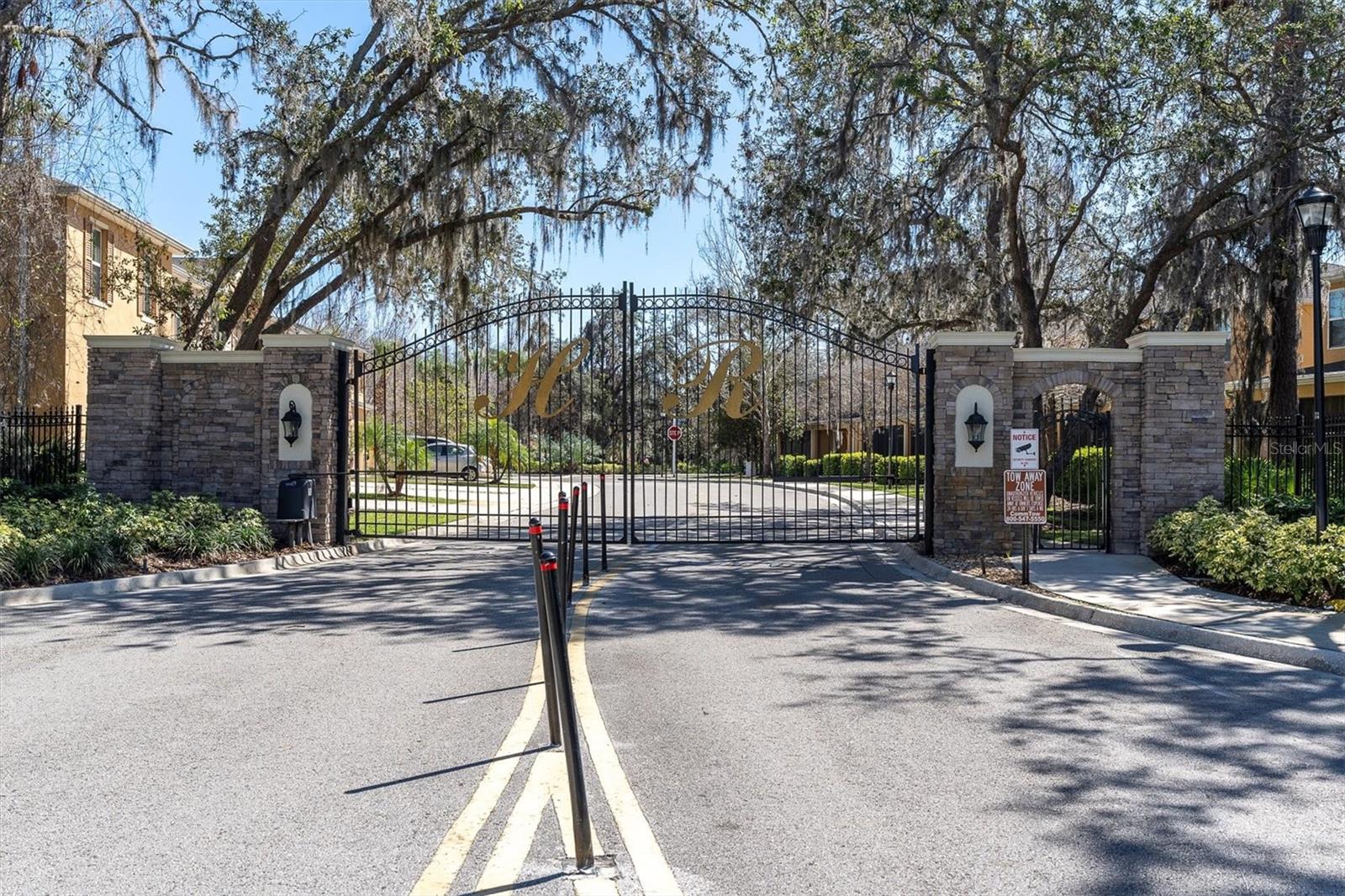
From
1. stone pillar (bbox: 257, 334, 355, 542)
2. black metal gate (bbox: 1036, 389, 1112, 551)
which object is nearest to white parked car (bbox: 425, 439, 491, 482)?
stone pillar (bbox: 257, 334, 355, 542)

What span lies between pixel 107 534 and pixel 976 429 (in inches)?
449

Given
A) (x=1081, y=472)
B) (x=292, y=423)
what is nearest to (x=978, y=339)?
(x=1081, y=472)

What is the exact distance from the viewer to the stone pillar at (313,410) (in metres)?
17.0

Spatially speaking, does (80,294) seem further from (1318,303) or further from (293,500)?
(1318,303)

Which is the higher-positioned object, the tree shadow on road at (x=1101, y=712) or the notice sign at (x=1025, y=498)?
A: the notice sign at (x=1025, y=498)

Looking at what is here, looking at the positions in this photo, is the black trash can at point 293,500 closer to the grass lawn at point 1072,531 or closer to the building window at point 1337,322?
the grass lawn at point 1072,531

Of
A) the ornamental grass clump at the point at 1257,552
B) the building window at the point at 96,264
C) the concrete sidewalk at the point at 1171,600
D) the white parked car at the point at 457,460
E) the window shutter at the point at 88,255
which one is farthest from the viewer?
the building window at the point at 96,264

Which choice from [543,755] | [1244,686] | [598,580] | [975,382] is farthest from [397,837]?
[975,382]

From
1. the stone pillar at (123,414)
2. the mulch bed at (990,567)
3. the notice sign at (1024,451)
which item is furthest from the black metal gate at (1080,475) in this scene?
the stone pillar at (123,414)

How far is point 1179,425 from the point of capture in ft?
51.3

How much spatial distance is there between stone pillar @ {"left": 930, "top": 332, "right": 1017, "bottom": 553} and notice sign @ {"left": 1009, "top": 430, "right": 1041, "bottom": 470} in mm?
3144

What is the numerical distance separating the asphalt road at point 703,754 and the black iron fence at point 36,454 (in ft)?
29.5

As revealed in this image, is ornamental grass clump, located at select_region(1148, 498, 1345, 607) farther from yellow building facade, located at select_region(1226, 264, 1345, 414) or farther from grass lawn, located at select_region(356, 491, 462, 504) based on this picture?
yellow building facade, located at select_region(1226, 264, 1345, 414)

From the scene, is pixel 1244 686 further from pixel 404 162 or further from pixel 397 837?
pixel 404 162
